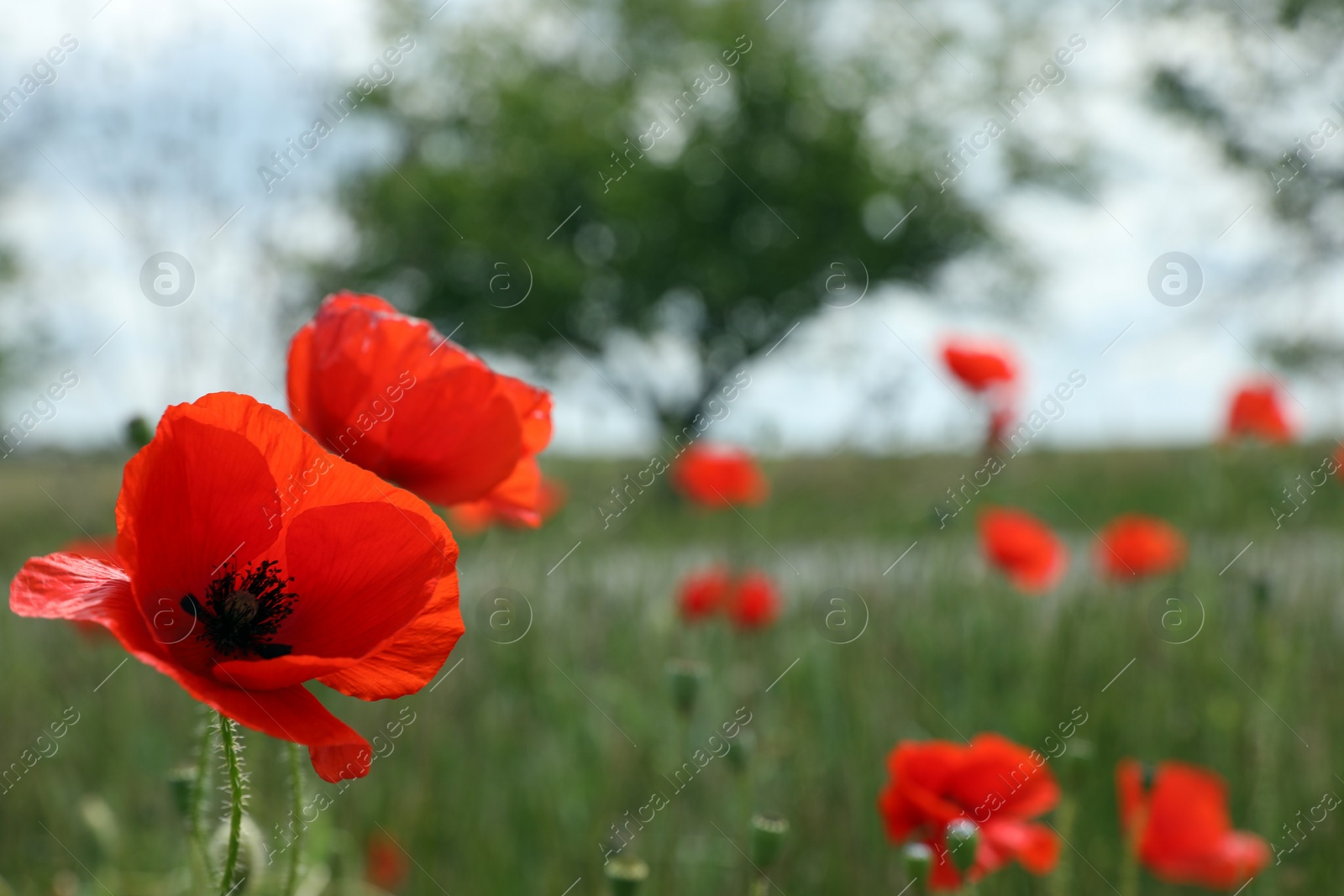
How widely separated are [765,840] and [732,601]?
1573 mm

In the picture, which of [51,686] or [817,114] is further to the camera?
[817,114]

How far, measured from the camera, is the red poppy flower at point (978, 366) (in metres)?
2.61

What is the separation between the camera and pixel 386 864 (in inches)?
78.4

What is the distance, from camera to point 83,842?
216 centimetres

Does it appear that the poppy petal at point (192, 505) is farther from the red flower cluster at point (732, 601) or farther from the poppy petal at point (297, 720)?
the red flower cluster at point (732, 601)

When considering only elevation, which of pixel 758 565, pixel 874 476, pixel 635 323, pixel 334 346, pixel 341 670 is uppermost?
pixel 334 346

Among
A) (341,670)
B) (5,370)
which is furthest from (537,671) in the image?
(5,370)

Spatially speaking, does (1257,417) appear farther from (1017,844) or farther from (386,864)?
(386,864)

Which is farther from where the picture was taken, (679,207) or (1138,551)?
(679,207)

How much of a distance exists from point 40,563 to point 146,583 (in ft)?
0.18

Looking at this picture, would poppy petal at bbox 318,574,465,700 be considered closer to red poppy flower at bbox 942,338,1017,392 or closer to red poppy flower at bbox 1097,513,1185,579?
red poppy flower at bbox 942,338,1017,392

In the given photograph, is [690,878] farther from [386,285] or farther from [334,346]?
[386,285]

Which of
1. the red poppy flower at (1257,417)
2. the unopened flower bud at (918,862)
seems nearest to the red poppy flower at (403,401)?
the unopened flower bud at (918,862)

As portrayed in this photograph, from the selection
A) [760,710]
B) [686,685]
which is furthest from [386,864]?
[760,710]
